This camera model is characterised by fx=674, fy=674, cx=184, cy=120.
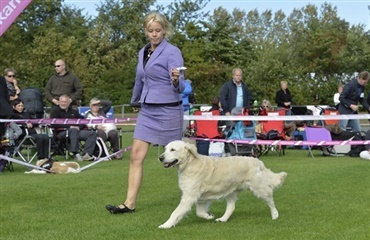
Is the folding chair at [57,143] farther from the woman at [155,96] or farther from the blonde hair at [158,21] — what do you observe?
the blonde hair at [158,21]

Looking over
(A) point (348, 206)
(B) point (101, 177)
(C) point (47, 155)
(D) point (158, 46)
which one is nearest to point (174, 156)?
(D) point (158, 46)

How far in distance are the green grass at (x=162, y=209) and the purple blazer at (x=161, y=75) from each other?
3.53 ft

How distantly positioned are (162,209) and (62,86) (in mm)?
6473

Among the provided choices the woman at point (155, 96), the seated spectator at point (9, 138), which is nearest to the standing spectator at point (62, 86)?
the seated spectator at point (9, 138)

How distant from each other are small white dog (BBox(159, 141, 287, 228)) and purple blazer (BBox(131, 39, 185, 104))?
0.59 metres

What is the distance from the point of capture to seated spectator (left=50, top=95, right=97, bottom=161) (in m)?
12.3

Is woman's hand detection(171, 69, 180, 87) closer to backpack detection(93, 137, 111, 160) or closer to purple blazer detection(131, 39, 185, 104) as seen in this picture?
purple blazer detection(131, 39, 185, 104)

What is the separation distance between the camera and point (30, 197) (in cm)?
745

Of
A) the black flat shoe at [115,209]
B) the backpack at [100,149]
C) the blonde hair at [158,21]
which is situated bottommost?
the backpack at [100,149]

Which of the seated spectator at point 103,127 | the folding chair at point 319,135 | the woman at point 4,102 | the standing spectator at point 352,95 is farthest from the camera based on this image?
the folding chair at point 319,135

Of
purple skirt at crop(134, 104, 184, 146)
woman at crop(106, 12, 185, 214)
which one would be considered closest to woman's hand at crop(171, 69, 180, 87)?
woman at crop(106, 12, 185, 214)

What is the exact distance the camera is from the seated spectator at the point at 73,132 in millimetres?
12289

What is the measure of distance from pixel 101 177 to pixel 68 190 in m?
1.39

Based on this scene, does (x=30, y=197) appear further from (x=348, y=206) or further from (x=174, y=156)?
(x=348, y=206)
